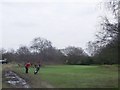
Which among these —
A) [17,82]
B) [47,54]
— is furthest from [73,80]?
[47,54]

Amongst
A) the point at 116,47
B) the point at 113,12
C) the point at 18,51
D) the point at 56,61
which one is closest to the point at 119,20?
the point at 113,12

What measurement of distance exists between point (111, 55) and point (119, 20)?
14.0 ft

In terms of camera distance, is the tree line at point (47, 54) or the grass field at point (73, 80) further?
the tree line at point (47, 54)

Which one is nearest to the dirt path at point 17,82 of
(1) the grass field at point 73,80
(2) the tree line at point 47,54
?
(1) the grass field at point 73,80

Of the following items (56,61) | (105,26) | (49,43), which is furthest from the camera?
(49,43)

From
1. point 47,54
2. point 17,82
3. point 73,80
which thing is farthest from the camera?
point 47,54

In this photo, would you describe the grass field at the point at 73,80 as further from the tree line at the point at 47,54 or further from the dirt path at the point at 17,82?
the tree line at the point at 47,54

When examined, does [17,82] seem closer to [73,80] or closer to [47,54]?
[73,80]

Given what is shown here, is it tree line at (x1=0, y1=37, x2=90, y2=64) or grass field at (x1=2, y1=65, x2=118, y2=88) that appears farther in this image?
tree line at (x1=0, y1=37, x2=90, y2=64)

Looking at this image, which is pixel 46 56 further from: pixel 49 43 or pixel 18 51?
pixel 49 43

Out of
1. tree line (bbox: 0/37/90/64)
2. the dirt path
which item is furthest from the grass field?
tree line (bbox: 0/37/90/64)

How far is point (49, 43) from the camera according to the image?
13938cm

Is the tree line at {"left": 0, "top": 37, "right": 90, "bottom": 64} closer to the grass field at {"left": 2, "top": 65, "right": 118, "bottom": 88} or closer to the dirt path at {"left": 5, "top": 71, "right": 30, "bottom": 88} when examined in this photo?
the grass field at {"left": 2, "top": 65, "right": 118, "bottom": 88}

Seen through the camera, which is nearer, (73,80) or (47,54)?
(73,80)
